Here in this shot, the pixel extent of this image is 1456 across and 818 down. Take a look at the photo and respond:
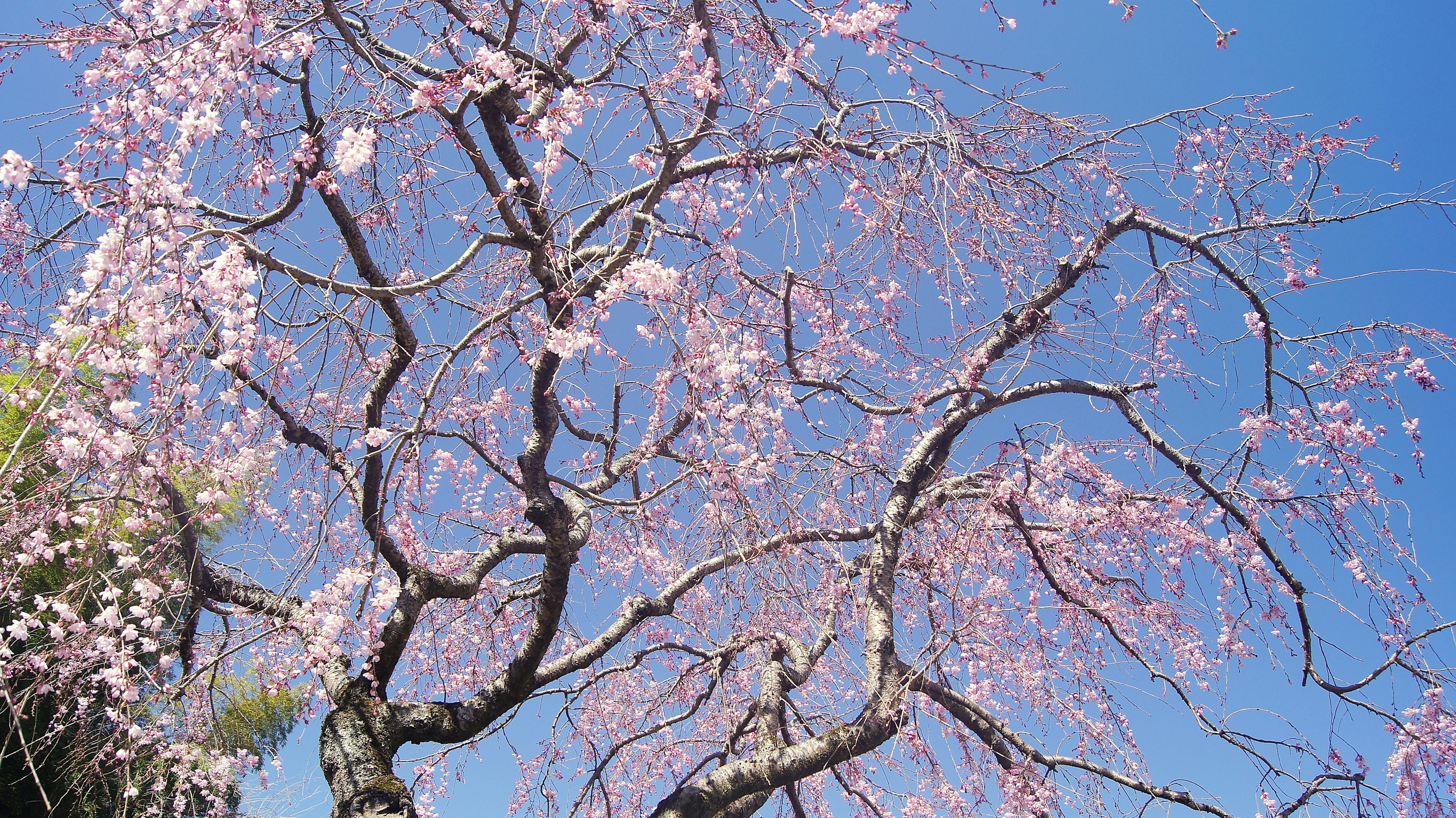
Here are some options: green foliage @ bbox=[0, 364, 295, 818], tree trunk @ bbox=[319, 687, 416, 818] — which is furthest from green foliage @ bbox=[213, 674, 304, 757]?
tree trunk @ bbox=[319, 687, 416, 818]

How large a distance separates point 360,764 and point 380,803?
0.74ft

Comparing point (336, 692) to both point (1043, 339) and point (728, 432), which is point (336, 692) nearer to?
point (728, 432)

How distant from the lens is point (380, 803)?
3084mm

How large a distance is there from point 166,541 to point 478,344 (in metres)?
1.63

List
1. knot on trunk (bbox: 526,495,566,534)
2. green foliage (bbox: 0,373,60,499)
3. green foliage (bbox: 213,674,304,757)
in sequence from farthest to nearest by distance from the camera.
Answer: green foliage (bbox: 213,674,304,757), knot on trunk (bbox: 526,495,566,534), green foliage (bbox: 0,373,60,499)

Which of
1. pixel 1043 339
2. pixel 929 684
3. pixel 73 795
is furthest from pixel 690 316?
pixel 73 795

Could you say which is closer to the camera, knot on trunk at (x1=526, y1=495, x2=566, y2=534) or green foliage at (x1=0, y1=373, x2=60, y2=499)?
green foliage at (x1=0, y1=373, x2=60, y2=499)


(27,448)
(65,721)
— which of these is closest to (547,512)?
(27,448)

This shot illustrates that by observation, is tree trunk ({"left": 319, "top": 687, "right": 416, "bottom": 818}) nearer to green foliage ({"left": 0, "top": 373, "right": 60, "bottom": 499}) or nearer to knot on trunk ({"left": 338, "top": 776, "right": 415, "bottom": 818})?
knot on trunk ({"left": 338, "top": 776, "right": 415, "bottom": 818})

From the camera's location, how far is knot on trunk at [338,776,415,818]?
9.99 feet

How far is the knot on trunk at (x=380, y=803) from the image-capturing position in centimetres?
304

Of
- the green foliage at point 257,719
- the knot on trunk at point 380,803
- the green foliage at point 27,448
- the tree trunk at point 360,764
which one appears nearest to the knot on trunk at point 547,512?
the tree trunk at point 360,764

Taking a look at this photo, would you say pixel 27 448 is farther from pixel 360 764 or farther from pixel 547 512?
pixel 547 512

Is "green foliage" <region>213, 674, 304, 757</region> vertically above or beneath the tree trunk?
above
